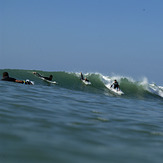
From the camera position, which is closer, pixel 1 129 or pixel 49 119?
pixel 1 129

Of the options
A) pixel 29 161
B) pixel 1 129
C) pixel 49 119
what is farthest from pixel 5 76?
pixel 29 161

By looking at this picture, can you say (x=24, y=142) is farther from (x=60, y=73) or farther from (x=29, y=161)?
(x=60, y=73)

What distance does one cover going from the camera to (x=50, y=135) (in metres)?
4.01

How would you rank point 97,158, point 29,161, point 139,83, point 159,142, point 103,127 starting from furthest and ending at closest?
point 139,83
point 103,127
point 159,142
point 97,158
point 29,161

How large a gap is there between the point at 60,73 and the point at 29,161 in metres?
25.9

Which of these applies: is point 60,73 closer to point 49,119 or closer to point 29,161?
point 49,119

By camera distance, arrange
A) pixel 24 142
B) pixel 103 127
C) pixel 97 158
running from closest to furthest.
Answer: pixel 97 158 → pixel 24 142 → pixel 103 127

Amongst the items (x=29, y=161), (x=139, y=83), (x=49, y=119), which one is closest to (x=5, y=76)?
(x=49, y=119)

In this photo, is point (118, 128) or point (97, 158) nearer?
point (97, 158)

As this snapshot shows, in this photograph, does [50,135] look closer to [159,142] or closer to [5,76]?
[159,142]

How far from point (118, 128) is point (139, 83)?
2387 cm

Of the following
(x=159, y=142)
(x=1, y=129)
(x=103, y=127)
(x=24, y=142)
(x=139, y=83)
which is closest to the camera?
(x=24, y=142)

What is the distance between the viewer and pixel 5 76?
15.4 m

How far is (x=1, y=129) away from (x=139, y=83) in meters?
25.7
